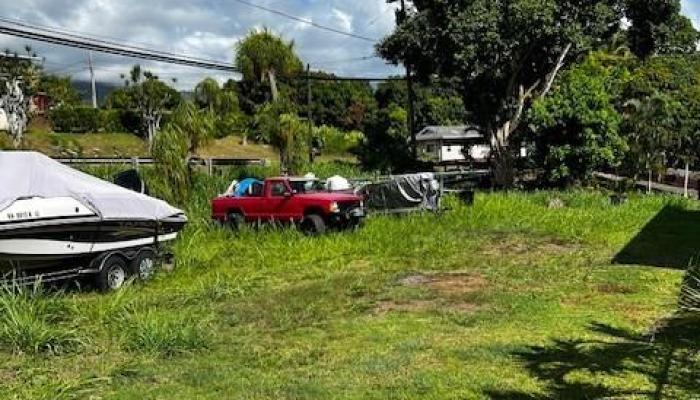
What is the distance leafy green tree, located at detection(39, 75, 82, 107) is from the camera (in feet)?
179

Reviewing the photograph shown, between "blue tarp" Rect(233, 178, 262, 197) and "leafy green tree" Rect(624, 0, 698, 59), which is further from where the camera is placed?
"leafy green tree" Rect(624, 0, 698, 59)

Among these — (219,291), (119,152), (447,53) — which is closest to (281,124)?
(447,53)

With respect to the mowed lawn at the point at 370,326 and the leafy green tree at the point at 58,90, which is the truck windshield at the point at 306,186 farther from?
the leafy green tree at the point at 58,90

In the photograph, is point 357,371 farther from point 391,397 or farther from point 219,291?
point 219,291

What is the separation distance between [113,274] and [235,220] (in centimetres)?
721

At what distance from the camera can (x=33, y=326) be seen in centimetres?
825

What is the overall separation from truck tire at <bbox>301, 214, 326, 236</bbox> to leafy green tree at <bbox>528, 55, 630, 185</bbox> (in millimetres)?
11437

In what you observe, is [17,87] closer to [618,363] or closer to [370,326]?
[370,326]

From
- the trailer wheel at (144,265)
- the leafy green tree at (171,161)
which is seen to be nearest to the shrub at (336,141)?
the leafy green tree at (171,161)

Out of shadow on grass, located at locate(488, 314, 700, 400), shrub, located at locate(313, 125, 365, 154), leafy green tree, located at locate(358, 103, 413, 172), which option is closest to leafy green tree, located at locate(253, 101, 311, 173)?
leafy green tree, located at locate(358, 103, 413, 172)

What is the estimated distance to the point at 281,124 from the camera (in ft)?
87.7

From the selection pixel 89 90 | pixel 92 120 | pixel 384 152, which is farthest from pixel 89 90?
pixel 384 152

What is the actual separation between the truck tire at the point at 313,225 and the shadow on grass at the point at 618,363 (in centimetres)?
952

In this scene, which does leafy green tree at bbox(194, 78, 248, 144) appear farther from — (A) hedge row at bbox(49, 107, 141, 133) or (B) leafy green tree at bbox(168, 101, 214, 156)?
(B) leafy green tree at bbox(168, 101, 214, 156)
